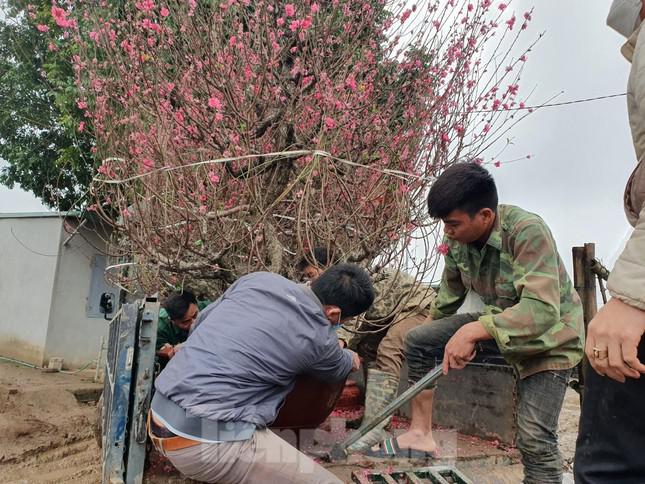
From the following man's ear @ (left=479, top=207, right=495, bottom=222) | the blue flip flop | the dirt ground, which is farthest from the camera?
the dirt ground

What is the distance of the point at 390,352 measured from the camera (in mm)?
3518

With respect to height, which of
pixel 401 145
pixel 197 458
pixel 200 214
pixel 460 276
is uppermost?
pixel 401 145

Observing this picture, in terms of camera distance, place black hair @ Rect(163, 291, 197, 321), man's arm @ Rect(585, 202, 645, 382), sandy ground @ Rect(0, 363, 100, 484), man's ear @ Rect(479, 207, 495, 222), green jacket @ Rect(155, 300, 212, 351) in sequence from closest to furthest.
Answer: man's arm @ Rect(585, 202, 645, 382) < man's ear @ Rect(479, 207, 495, 222) < black hair @ Rect(163, 291, 197, 321) < green jacket @ Rect(155, 300, 212, 351) < sandy ground @ Rect(0, 363, 100, 484)

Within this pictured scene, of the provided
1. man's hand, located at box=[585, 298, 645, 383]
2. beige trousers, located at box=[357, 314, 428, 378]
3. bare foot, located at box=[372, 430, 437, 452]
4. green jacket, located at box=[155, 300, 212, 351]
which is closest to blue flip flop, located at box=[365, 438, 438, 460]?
bare foot, located at box=[372, 430, 437, 452]

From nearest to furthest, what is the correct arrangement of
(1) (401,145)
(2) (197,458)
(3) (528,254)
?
(2) (197,458) → (3) (528,254) → (1) (401,145)

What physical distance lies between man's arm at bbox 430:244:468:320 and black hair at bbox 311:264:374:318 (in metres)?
0.72

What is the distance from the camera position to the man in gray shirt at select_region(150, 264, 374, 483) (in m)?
1.86

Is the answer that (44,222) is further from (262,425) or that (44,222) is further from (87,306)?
(262,425)

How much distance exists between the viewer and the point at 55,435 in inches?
229

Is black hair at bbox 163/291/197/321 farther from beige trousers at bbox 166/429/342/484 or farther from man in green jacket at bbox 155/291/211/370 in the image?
beige trousers at bbox 166/429/342/484

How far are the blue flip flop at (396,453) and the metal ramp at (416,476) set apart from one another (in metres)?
0.14

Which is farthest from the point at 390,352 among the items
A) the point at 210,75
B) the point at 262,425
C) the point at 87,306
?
the point at 87,306

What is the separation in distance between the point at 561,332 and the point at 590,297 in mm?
2634

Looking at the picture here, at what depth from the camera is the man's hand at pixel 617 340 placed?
3.40 feet
